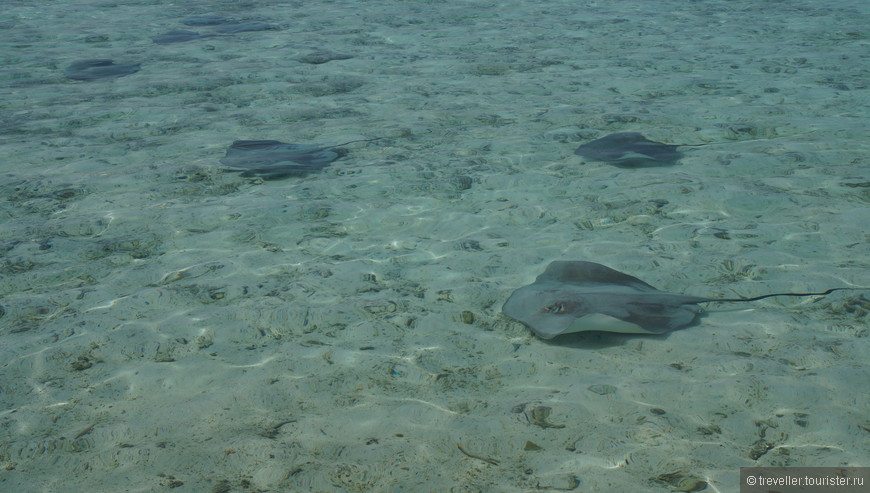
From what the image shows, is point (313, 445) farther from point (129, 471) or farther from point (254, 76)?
point (254, 76)

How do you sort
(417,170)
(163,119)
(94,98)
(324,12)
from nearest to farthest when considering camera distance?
(417,170) < (163,119) < (94,98) < (324,12)

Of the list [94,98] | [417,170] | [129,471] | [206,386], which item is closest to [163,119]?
[94,98]

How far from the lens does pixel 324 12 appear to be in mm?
14297

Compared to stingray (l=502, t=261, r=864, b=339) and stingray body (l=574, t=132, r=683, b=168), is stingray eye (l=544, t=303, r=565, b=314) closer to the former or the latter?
stingray (l=502, t=261, r=864, b=339)

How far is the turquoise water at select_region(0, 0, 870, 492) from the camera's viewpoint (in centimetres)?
304

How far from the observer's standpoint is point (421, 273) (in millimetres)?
4723

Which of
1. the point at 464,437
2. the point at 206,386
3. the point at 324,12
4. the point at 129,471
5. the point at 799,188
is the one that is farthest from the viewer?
the point at 324,12

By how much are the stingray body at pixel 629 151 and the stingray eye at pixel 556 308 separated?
9.61 ft

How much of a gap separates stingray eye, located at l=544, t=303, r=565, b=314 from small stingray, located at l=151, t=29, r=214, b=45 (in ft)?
33.4

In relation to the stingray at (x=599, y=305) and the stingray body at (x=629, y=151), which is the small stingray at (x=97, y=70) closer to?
the stingray body at (x=629, y=151)

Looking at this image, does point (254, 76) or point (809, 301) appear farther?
point (254, 76)

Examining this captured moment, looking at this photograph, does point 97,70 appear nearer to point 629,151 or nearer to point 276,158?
point 276,158

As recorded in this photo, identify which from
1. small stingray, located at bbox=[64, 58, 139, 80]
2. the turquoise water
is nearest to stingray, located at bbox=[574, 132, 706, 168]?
the turquoise water

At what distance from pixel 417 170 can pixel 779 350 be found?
361 cm
